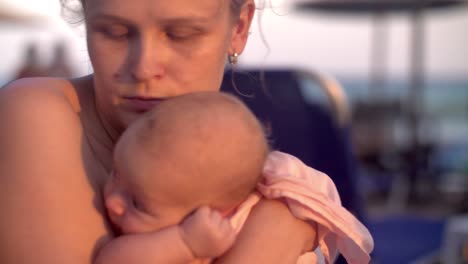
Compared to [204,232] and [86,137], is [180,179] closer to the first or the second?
[204,232]

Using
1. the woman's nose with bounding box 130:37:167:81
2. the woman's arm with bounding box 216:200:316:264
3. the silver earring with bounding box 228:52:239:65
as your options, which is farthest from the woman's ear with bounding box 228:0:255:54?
the woman's arm with bounding box 216:200:316:264

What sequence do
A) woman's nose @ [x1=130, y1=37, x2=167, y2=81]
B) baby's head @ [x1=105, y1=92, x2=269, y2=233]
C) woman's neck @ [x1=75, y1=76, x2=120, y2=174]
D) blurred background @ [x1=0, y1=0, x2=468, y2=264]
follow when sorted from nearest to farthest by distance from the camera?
baby's head @ [x1=105, y1=92, x2=269, y2=233]
woman's nose @ [x1=130, y1=37, x2=167, y2=81]
woman's neck @ [x1=75, y1=76, x2=120, y2=174]
blurred background @ [x1=0, y1=0, x2=468, y2=264]

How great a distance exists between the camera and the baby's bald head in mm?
1042

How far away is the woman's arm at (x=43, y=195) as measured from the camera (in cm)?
111

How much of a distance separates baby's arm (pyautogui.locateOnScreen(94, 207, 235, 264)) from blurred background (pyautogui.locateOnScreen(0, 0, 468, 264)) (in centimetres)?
43

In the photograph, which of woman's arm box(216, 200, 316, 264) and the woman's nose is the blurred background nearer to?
the woman's nose

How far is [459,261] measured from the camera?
3.71 m

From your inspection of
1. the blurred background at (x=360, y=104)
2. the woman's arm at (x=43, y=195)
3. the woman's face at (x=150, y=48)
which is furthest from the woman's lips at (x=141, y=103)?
the blurred background at (x=360, y=104)

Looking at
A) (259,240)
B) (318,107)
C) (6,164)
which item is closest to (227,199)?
(259,240)

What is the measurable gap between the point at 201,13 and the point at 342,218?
37 centimetres

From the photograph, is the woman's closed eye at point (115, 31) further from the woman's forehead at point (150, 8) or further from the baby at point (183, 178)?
the baby at point (183, 178)

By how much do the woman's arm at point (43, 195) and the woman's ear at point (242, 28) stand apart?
0.36 metres

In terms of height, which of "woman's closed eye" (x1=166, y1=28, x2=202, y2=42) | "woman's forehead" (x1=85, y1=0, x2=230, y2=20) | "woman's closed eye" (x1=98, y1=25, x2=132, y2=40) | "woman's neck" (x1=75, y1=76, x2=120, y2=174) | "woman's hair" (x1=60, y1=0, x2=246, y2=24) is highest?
"woman's forehead" (x1=85, y1=0, x2=230, y2=20)

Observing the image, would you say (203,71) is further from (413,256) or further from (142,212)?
(413,256)
